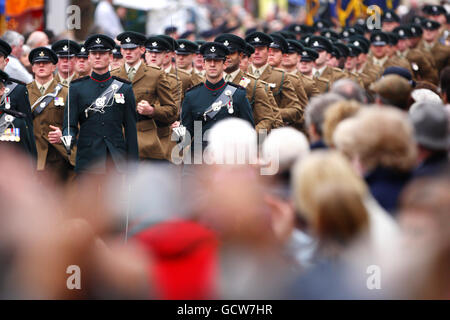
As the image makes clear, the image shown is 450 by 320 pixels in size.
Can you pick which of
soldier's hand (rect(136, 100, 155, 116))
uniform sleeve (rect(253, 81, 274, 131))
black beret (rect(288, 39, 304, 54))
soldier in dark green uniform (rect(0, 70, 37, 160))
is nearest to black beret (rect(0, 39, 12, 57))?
soldier in dark green uniform (rect(0, 70, 37, 160))

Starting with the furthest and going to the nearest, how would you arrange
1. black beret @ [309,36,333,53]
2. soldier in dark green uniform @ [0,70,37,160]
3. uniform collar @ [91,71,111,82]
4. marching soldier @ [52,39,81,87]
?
black beret @ [309,36,333,53]
marching soldier @ [52,39,81,87]
uniform collar @ [91,71,111,82]
soldier in dark green uniform @ [0,70,37,160]

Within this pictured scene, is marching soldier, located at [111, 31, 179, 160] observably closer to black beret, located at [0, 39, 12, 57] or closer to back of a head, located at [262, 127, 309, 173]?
black beret, located at [0, 39, 12, 57]

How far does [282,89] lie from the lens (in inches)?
485

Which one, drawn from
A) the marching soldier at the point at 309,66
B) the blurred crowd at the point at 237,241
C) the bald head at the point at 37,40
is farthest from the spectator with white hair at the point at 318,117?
the bald head at the point at 37,40

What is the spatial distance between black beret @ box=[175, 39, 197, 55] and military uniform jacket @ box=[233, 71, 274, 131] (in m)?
2.41

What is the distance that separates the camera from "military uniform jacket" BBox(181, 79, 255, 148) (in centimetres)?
1029

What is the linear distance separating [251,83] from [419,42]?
7.92m

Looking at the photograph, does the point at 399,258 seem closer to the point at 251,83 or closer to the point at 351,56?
the point at 251,83

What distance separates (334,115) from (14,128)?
4.38m

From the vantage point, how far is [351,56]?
15.8m

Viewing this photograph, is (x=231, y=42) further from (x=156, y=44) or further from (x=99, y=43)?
(x=99, y=43)

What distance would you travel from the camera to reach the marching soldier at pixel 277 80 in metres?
12.1

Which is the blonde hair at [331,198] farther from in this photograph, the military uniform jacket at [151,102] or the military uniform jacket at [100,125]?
the military uniform jacket at [151,102]

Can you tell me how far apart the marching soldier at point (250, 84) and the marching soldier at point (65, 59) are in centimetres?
171
